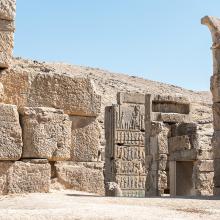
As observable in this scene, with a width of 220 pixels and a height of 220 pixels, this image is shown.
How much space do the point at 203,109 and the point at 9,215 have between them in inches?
1429

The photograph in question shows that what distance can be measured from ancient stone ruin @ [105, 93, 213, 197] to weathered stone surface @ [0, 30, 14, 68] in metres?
6.69

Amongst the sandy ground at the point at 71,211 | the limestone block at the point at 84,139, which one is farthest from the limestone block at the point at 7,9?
the sandy ground at the point at 71,211

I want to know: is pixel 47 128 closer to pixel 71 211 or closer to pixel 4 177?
pixel 4 177

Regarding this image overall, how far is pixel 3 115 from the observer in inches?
225

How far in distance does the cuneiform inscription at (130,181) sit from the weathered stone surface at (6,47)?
9.87 meters

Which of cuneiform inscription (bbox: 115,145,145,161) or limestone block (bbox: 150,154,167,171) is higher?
cuneiform inscription (bbox: 115,145,145,161)

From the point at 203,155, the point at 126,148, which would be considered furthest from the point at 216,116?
the point at 126,148

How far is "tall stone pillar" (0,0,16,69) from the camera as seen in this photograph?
5.93 meters

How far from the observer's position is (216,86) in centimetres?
888

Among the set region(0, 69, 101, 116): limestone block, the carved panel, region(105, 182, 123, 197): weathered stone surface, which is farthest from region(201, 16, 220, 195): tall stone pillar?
the carved panel

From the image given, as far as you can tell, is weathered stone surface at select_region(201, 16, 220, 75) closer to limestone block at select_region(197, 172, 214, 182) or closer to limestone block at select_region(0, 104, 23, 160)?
limestone block at select_region(0, 104, 23, 160)

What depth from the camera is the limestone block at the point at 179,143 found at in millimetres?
13336

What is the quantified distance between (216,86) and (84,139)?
3.42 meters

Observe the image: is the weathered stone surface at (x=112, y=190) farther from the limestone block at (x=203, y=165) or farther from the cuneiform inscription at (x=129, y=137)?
the cuneiform inscription at (x=129, y=137)
